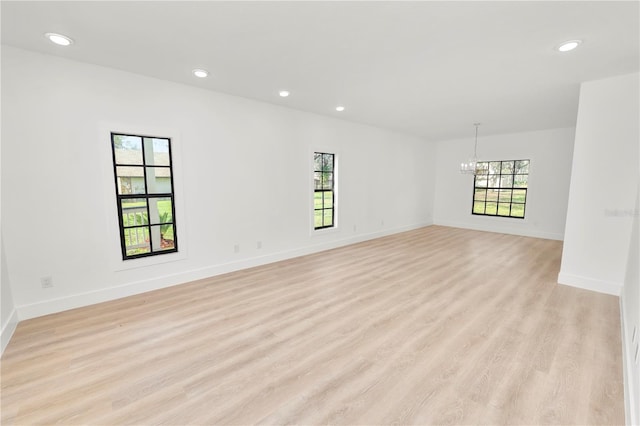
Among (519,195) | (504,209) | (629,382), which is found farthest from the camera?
(504,209)

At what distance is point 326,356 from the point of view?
2.18m

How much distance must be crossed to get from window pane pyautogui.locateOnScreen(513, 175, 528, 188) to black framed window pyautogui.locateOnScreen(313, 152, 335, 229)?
16.9 feet

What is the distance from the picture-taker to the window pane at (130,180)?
127 inches

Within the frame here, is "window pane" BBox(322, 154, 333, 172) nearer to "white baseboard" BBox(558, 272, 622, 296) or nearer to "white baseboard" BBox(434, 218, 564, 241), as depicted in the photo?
"white baseboard" BBox(558, 272, 622, 296)

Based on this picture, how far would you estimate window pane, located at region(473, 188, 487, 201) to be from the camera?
7734 mm

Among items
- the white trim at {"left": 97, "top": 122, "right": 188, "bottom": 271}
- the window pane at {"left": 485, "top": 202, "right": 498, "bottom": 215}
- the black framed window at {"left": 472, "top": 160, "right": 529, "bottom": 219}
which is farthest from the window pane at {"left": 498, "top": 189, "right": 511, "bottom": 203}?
the white trim at {"left": 97, "top": 122, "right": 188, "bottom": 271}

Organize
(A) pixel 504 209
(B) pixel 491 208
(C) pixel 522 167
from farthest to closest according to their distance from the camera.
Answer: (B) pixel 491 208, (A) pixel 504 209, (C) pixel 522 167

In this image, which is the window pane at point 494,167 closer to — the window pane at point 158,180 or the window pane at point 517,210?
the window pane at point 517,210

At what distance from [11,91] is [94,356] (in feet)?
8.48

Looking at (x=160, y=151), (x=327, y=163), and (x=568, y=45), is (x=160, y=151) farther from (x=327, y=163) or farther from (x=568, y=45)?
(x=568, y=45)

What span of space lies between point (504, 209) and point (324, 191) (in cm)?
531

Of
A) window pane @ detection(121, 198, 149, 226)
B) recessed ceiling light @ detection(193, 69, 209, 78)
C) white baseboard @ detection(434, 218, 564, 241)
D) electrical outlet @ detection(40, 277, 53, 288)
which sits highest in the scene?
recessed ceiling light @ detection(193, 69, 209, 78)

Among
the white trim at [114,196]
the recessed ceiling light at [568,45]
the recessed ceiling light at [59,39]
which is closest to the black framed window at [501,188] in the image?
the recessed ceiling light at [568,45]

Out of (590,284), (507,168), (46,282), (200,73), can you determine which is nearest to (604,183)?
(590,284)
